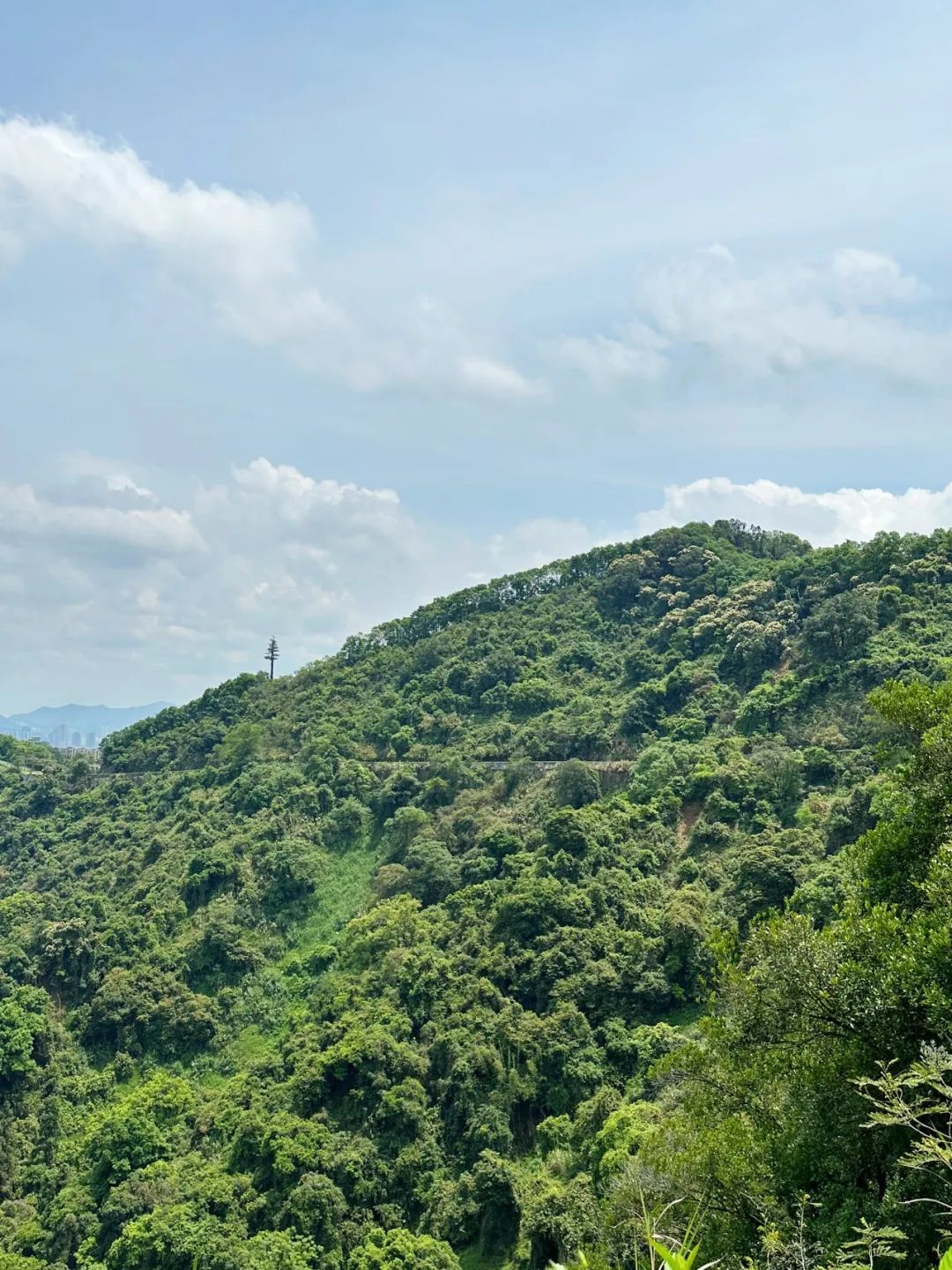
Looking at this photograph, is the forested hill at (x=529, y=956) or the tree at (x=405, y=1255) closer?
the forested hill at (x=529, y=956)

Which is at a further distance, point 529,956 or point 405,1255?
point 529,956

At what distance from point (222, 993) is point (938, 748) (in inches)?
1282

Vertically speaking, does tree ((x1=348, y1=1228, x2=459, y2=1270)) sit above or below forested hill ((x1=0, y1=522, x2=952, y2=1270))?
below

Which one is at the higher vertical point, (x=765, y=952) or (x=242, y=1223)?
(x=765, y=952)

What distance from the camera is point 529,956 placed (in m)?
28.2

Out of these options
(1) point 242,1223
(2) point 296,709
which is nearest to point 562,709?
(2) point 296,709

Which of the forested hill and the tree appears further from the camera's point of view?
the tree

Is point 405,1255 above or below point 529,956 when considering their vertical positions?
below

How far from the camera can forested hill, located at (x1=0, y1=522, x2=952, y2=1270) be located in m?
10.4

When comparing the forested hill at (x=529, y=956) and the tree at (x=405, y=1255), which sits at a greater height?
the forested hill at (x=529, y=956)

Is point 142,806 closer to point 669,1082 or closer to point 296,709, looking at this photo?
point 296,709

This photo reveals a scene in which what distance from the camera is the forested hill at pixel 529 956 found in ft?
34.1

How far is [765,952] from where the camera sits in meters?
11.1

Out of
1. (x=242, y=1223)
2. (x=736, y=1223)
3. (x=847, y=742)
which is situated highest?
(x=847, y=742)
